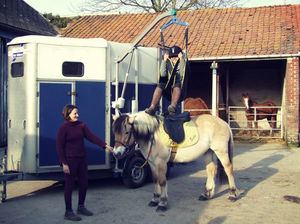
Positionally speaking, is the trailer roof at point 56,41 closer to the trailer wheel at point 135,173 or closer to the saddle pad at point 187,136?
the saddle pad at point 187,136

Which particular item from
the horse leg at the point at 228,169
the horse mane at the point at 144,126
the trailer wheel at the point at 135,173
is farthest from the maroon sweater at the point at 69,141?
the horse leg at the point at 228,169

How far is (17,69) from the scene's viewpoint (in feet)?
22.4

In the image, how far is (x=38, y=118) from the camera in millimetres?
6504

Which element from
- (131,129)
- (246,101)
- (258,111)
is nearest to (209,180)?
(131,129)

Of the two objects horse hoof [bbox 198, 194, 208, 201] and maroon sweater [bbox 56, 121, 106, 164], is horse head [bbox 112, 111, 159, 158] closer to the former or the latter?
maroon sweater [bbox 56, 121, 106, 164]

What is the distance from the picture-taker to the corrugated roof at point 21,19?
1367 centimetres

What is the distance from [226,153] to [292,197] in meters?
1.54

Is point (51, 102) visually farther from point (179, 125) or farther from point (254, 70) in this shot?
point (254, 70)

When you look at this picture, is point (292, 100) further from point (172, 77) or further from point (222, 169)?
point (172, 77)

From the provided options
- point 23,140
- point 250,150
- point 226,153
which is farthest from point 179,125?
point 250,150

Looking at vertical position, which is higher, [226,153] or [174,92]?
[174,92]

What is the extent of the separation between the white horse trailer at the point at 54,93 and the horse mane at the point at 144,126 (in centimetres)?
81

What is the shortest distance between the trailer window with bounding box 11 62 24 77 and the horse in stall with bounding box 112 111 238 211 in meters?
2.48

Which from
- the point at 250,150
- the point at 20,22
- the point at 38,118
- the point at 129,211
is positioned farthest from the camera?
the point at 20,22
